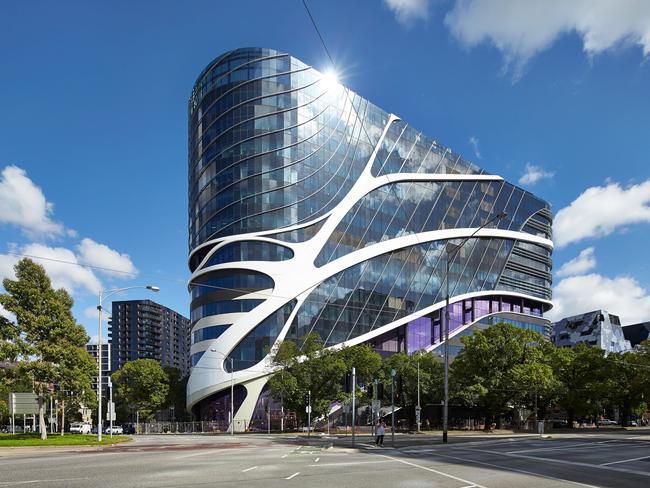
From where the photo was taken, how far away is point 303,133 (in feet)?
275

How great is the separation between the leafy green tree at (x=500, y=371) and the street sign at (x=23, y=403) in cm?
4569

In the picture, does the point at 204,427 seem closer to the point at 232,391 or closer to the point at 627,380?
the point at 232,391

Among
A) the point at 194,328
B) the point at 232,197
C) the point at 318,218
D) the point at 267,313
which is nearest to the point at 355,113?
the point at 318,218

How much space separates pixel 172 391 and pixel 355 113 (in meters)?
62.2

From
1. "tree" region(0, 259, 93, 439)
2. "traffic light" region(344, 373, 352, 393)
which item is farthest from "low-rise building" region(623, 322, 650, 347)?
"tree" region(0, 259, 93, 439)

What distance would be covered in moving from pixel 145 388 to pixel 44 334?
206 ft

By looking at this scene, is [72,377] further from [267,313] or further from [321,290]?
[321,290]

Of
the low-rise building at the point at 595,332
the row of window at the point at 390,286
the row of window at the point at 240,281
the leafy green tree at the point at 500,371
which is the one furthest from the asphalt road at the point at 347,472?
the low-rise building at the point at 595,332

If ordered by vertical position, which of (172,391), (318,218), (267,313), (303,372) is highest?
(318,218)

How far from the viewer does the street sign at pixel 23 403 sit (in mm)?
43688

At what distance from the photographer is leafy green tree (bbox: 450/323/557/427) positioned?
212 feet

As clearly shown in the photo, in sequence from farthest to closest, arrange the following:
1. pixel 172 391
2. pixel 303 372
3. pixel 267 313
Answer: pixel 172 391
pixel 267 313
pixel 303 372

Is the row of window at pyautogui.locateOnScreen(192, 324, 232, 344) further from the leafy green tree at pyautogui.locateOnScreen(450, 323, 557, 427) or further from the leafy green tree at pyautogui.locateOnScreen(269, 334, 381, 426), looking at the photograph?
the leafy green tree at pyautogui.locateOnScreen(450, 323, 557, 427)

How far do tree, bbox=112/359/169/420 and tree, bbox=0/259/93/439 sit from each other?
58701 millimetres
